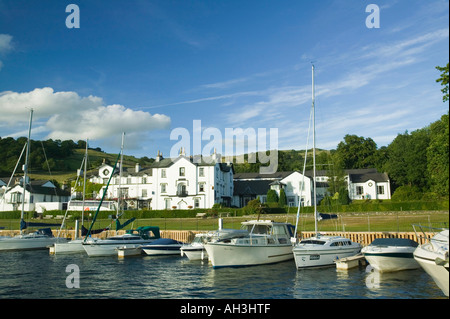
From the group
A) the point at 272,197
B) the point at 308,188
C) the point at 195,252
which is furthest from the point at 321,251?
the point at 308,188

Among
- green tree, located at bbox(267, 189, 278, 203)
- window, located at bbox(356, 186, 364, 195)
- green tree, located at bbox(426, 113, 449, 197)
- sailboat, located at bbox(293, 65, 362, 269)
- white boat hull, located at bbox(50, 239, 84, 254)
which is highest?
green tree, located at bbox(426, 113, 449, 197)

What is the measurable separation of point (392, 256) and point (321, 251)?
14.6 ft

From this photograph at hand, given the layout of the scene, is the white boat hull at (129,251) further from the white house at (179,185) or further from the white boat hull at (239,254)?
the white house at (179,185)

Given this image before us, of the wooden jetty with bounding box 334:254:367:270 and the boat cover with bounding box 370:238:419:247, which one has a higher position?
the boat cover with bounding box 370:238:419:247

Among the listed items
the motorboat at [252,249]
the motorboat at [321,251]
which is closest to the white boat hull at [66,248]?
the motorboat at [252,249]

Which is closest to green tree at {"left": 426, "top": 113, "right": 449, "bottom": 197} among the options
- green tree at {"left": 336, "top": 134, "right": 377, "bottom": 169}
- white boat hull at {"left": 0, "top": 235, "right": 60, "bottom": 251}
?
white boat hull at {"left": 0, "top": 235, "right": 60, "bottom": 251}

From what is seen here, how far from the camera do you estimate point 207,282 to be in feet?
67.8

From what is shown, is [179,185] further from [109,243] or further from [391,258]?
[391,258]

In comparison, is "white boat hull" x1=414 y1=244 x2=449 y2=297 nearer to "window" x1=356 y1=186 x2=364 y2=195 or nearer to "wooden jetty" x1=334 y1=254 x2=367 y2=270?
"wooden jetty" x1=334 y1=254 x2=367 y2=270

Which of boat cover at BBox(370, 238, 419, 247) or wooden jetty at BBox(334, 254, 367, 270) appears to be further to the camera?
wooden jetty at BBox(334, 254, 367, 270)

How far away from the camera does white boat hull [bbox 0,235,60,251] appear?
3934 centimetres

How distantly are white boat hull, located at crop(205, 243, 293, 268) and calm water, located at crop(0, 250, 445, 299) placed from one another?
0.66 metres

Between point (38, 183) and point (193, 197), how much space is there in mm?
50302

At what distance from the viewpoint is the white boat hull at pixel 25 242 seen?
129 feet
